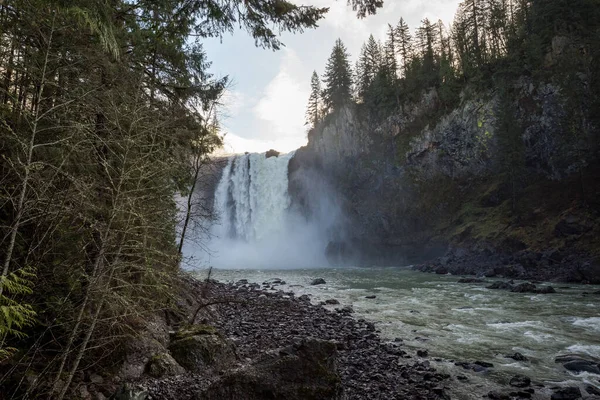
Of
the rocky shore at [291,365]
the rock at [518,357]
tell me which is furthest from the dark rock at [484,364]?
the rocky shore at [291,365]

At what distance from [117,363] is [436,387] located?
6.29 metres

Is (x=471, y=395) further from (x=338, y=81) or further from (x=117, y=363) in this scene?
(x=338, y=81)

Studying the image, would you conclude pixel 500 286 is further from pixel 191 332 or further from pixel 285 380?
pixel 285 380

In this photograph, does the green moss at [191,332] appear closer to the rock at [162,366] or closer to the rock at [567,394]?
the rock at [162,366]

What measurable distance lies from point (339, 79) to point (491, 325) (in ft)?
169

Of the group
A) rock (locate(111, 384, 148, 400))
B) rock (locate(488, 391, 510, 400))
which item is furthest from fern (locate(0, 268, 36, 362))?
Result: rock (locate(488, 391, 510, 400))

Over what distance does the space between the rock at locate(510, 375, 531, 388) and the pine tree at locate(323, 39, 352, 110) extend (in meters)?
52.5

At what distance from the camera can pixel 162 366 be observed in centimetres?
596

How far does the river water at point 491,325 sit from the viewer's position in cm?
804

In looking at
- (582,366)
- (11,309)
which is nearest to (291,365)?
(11,309)

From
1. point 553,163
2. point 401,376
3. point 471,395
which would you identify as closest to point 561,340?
point 471,395

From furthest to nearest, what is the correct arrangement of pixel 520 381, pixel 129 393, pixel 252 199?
pixel 252 199
pixel 520 381
pixel 129 393

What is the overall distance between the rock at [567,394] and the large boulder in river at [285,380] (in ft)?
15.9

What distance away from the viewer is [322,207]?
56.4 m
